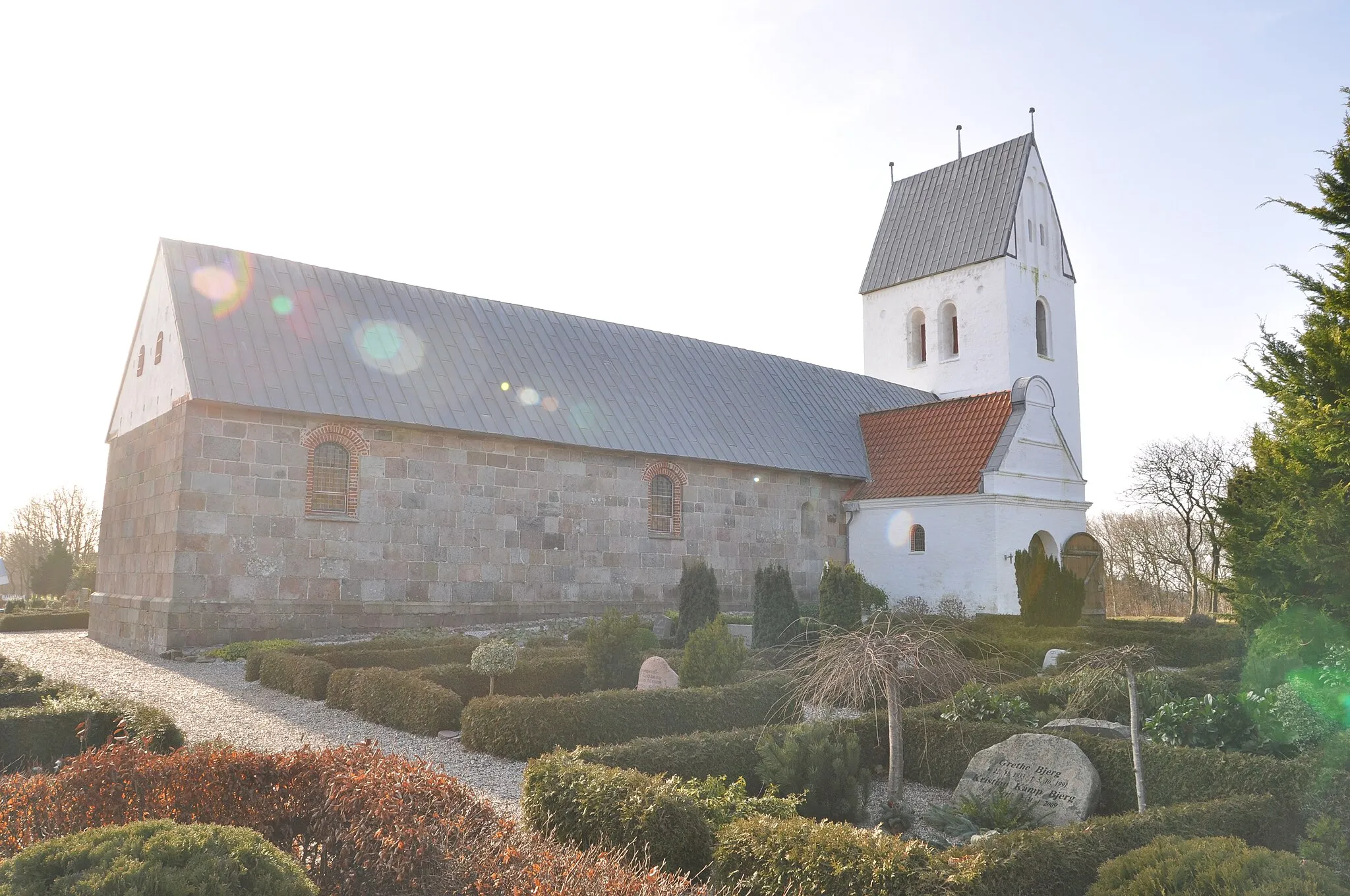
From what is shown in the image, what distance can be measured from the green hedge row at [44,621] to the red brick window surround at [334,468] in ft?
33.2

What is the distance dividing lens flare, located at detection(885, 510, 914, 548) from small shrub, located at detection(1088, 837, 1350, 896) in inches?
581

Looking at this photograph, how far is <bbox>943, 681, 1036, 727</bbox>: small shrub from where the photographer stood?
7266 millimetres

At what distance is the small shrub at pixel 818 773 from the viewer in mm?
5543

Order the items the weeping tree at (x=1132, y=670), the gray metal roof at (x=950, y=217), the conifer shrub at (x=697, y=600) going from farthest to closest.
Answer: the gray metal roof at (x=950, y=217), the conifer shrub at (x=697, y=600), the weeping tree at (x=1132, y=670)

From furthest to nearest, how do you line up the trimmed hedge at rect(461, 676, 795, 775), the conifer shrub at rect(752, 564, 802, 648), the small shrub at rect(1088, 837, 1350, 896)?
1. the conifer shrub at rect(752, 564, 802, 648)
2. the trimmed hedge at rect(461, 676, 795, 775)
3. the small shrub at rect(1088, 837, 1350, 896)

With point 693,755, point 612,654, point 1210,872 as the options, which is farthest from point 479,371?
point 1210,872

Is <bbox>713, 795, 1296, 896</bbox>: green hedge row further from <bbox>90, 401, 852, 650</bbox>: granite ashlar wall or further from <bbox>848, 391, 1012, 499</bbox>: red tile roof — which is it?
<bbox>848, 391, 1012, 499</bbox>: red tile roof

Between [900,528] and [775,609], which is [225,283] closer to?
[775,609]

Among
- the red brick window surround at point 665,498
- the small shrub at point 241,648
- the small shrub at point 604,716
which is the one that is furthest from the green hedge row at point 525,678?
the red brick window surround at point 665,498

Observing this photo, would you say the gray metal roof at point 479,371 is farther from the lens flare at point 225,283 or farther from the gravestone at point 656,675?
the gravestone at point 656,675

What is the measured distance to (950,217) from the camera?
84.5 ft

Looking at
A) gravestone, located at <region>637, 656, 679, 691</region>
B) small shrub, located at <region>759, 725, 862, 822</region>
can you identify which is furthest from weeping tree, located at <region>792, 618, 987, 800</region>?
gravestone, located at <region>637, 656, 679, 691</region>

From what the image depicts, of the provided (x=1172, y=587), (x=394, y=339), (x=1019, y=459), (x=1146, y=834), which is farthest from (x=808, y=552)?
(x=1172, y=587)

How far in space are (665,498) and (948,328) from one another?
12272 millimetres
